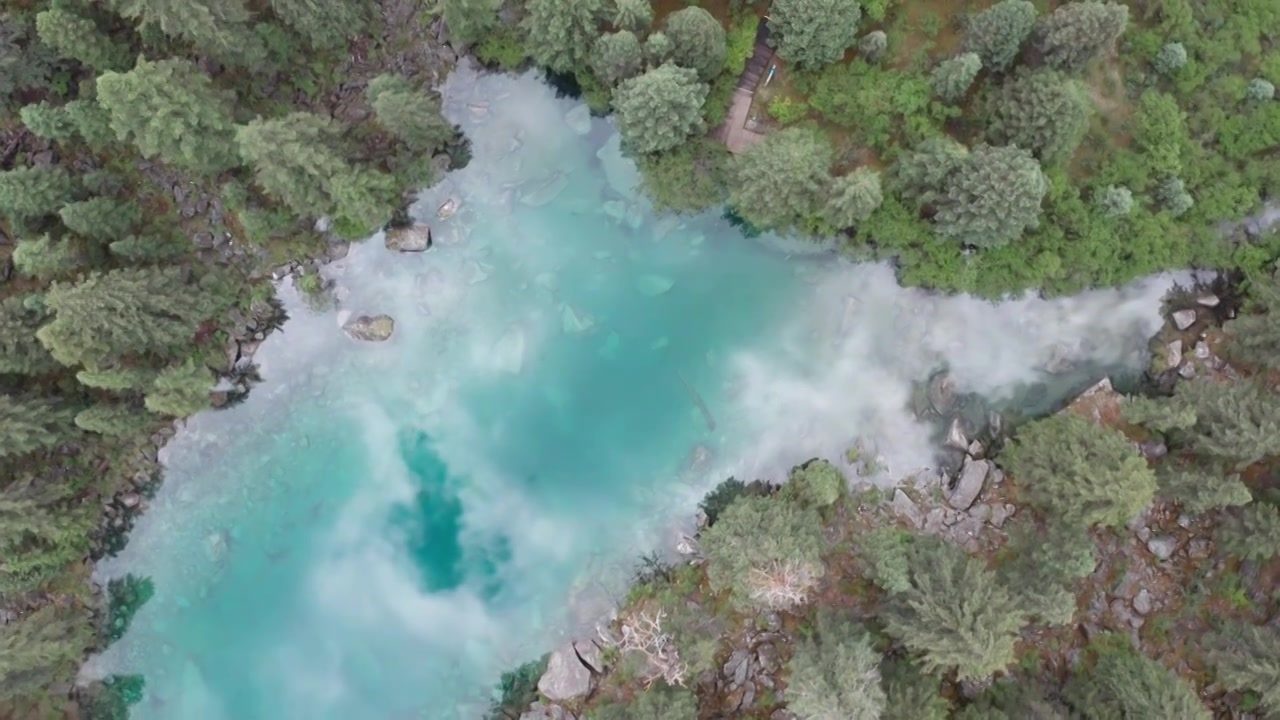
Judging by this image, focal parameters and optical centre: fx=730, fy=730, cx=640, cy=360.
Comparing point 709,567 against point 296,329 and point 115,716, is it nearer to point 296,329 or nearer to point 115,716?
point 296,329

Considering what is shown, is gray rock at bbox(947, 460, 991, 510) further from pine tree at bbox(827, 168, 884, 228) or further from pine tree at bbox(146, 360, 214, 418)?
pine tree at bbox(146, 360, 214, 418)

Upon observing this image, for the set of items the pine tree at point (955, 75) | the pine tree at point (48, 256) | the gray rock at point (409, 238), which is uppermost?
the pine tree at point (955, 75)

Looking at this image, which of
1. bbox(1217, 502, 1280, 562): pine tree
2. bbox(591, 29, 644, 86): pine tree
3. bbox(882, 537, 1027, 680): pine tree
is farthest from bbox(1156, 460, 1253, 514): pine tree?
bbox(591, 29, 644, 86): pine tree

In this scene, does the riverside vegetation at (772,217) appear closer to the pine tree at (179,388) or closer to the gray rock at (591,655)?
the pine tree at (179,388)

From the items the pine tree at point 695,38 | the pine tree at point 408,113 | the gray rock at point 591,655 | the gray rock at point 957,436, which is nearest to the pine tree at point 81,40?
the pine tree at point 408,113

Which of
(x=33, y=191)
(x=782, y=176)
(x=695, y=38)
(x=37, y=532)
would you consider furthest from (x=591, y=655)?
(x=33, y=191)

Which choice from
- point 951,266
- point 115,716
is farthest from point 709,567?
point 115,716
